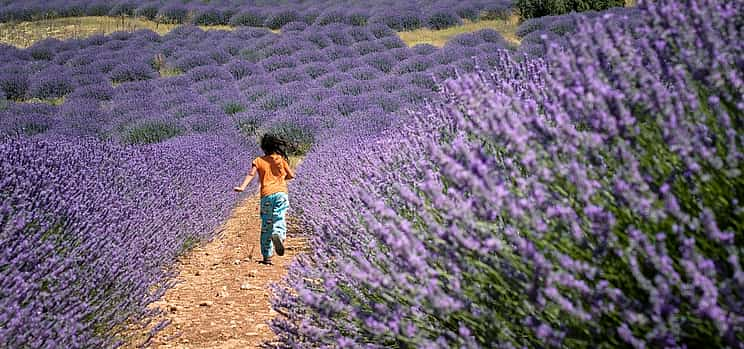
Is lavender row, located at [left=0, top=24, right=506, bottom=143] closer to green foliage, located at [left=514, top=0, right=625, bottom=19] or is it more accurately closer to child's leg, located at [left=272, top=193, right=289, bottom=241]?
child's leg, located at [left=272, top=193, right=289, bottom=241]

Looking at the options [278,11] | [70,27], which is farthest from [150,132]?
[70,27]

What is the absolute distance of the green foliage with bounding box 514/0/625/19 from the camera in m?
14.2

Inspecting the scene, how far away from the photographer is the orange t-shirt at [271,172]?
15.4ft

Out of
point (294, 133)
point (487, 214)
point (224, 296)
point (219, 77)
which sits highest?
point (487, 214)

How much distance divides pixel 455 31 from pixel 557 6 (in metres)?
2.18

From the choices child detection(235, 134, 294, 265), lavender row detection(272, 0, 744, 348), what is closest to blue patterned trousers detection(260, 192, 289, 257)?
child detection(235, 134, 294, 265)

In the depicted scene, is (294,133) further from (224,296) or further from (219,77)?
(224,296)

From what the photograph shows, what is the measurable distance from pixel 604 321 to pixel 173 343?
7.79 feet

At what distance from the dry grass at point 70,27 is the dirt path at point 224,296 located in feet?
41.5

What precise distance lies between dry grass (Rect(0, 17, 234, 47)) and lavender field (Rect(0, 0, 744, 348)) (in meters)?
11.4

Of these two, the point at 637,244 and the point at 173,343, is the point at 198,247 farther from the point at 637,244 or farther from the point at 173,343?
the point at 637,244

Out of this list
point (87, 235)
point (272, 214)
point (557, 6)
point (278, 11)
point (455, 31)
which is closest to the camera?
point (87, 235)

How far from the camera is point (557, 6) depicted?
14.6 meters

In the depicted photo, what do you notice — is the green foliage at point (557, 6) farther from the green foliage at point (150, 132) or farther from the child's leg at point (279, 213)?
the child's leg at point (279, 213)
